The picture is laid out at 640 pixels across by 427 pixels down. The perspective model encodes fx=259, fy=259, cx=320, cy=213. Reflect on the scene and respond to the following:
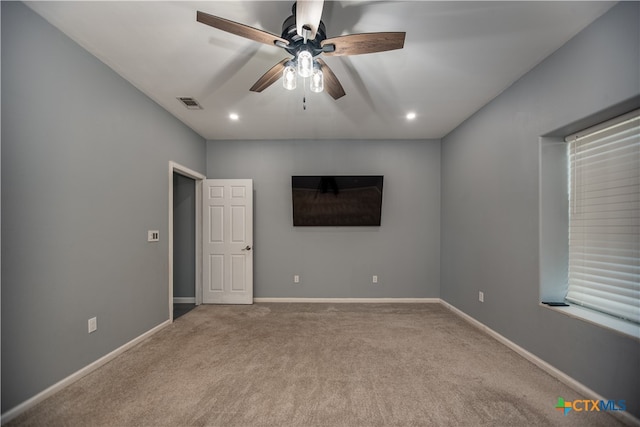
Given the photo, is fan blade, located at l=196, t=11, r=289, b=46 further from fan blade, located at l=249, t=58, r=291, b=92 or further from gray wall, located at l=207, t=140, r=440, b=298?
gray wall, located at l=207, t=140, r=440, b=298

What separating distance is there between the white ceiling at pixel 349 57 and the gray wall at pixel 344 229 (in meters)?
0.97

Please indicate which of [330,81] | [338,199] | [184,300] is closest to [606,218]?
[330,81]

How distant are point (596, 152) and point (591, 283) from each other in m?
1.04

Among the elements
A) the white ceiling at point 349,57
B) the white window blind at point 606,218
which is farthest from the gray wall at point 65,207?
the white window blind at point 606,218

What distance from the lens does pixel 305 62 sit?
5.37ft

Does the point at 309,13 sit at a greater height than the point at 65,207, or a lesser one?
greater

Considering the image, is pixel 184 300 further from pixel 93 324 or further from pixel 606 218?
pixel 606 218

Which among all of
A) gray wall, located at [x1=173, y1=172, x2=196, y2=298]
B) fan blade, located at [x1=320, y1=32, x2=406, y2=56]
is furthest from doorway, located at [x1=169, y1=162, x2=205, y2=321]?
fan blade, located at [x1=320, y1=32, x2=406, y2=56]

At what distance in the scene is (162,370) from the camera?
2.26 m

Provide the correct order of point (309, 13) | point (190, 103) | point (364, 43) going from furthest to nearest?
point (190, 103) → point (364, 43) → point (309, 13)

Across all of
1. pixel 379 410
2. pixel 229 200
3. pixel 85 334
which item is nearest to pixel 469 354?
pixel 379 410

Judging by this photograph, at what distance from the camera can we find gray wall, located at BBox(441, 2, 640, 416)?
1.70m

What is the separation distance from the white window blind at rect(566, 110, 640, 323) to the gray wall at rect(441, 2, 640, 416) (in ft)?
0.78

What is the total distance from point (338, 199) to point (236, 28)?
3.03 m
